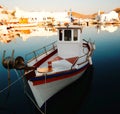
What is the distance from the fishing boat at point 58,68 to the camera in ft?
42.3

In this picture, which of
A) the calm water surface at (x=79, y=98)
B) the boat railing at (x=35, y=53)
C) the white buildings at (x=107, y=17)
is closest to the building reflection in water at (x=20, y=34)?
the boat railing at (x=35, y=53)

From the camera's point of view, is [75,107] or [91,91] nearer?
[75,107]

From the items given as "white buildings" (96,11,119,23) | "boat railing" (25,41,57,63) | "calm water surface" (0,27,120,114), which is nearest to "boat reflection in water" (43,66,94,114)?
"calm water surface" (0,27,120,114)

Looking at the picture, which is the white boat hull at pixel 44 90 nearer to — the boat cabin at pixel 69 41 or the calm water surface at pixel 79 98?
the calm water surface at pixel 79 98

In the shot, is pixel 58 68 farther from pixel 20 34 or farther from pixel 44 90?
pixel 20 34

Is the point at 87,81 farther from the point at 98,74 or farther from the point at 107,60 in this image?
the point at 107,60

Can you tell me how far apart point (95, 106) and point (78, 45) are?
20.9 feet

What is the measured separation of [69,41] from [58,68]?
3687 millimetres

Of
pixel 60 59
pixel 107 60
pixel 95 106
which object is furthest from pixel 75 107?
pixel 107 60

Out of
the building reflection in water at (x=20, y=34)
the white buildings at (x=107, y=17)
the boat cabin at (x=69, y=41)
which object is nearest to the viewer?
the boat cabin at (x=69, y=41)

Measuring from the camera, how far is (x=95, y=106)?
45.9 feet

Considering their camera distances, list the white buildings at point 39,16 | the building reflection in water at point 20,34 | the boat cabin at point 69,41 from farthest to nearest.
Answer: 1. the white buildings at point 39,16
2. the building reflection in water at point 20,34
3. the boat cabin at point 69,41

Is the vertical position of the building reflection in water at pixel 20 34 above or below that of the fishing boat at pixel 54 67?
below

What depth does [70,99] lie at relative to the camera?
15.1 meters
